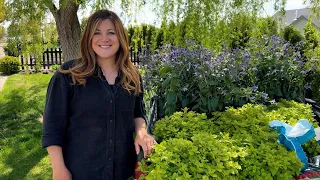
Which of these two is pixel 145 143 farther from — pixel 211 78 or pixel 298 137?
pixel 211 78

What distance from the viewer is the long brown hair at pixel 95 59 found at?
1656 millimetres

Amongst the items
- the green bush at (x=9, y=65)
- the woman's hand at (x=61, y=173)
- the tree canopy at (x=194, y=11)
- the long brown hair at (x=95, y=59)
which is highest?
the tree canopy at (x=194, y=11)

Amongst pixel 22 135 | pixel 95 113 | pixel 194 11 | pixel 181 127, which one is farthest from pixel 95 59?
pixel 22 135

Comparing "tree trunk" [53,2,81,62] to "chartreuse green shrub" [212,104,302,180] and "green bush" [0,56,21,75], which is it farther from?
"green bush" [0,56,21,75]

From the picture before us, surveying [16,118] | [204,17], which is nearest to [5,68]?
[16,118]

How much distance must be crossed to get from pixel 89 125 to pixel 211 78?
1199 mm

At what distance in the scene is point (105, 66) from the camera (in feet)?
5.84

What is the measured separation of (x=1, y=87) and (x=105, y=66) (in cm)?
811

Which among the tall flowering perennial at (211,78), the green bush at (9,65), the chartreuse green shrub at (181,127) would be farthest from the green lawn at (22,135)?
the green bush at (9,65)

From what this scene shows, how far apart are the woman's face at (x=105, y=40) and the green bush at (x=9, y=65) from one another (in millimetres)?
10823

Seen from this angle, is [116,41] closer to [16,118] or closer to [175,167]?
[175,167]

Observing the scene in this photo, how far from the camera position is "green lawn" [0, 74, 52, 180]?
145 inches

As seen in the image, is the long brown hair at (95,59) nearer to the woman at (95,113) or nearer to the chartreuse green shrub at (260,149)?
the woman at (95,113)

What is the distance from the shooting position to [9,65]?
442 inches
